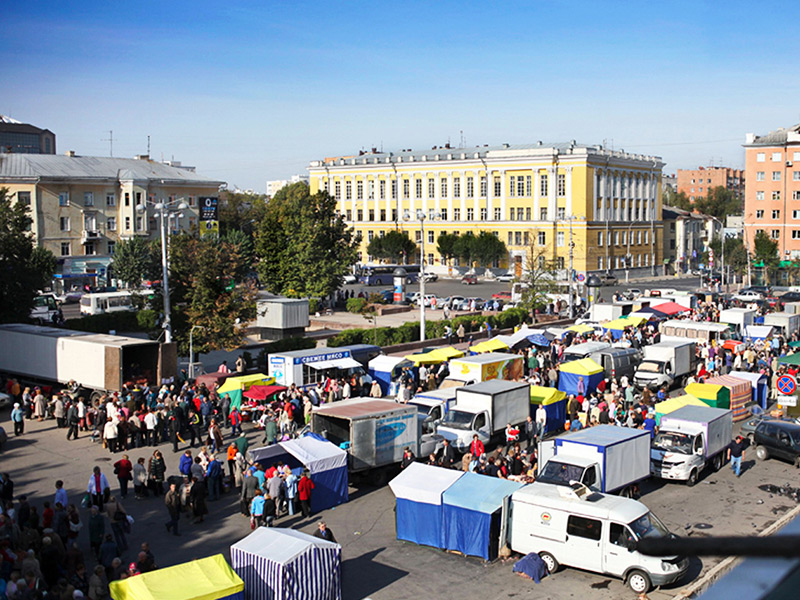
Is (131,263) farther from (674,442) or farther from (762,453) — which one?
(762,453)

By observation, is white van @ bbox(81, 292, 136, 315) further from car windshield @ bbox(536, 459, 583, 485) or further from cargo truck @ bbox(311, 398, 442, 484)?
car windshield @ bbox(536, 459, 583, 485)

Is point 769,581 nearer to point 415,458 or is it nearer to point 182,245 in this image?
point 415,458

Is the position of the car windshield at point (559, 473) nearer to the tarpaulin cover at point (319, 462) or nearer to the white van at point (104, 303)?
the tarpaulin cover at point (319, 462)

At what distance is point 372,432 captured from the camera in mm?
17812

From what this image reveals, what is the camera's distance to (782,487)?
58.6ft

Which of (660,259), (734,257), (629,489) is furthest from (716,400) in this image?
(660,259)

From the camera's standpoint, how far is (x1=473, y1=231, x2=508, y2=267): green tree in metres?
77.3

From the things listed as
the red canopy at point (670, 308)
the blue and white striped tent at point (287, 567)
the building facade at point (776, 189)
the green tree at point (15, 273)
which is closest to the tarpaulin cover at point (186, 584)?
the blue and white striped tent at point (287, 567)

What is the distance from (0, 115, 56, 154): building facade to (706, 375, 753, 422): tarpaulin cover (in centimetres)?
15609

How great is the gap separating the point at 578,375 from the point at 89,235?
170 ft

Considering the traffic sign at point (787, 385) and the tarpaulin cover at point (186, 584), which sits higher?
the traffic sign at point (787, 385)

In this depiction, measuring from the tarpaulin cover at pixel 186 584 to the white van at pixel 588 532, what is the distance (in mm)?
5120

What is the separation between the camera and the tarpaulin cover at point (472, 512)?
13.6 m

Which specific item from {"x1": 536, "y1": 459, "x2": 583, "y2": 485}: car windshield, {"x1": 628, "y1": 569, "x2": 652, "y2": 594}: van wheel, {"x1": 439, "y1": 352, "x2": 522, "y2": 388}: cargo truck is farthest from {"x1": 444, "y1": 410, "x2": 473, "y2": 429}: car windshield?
{"x1": 628, "y1": 569, "x2": 652, "y2": 594}: van wheel
